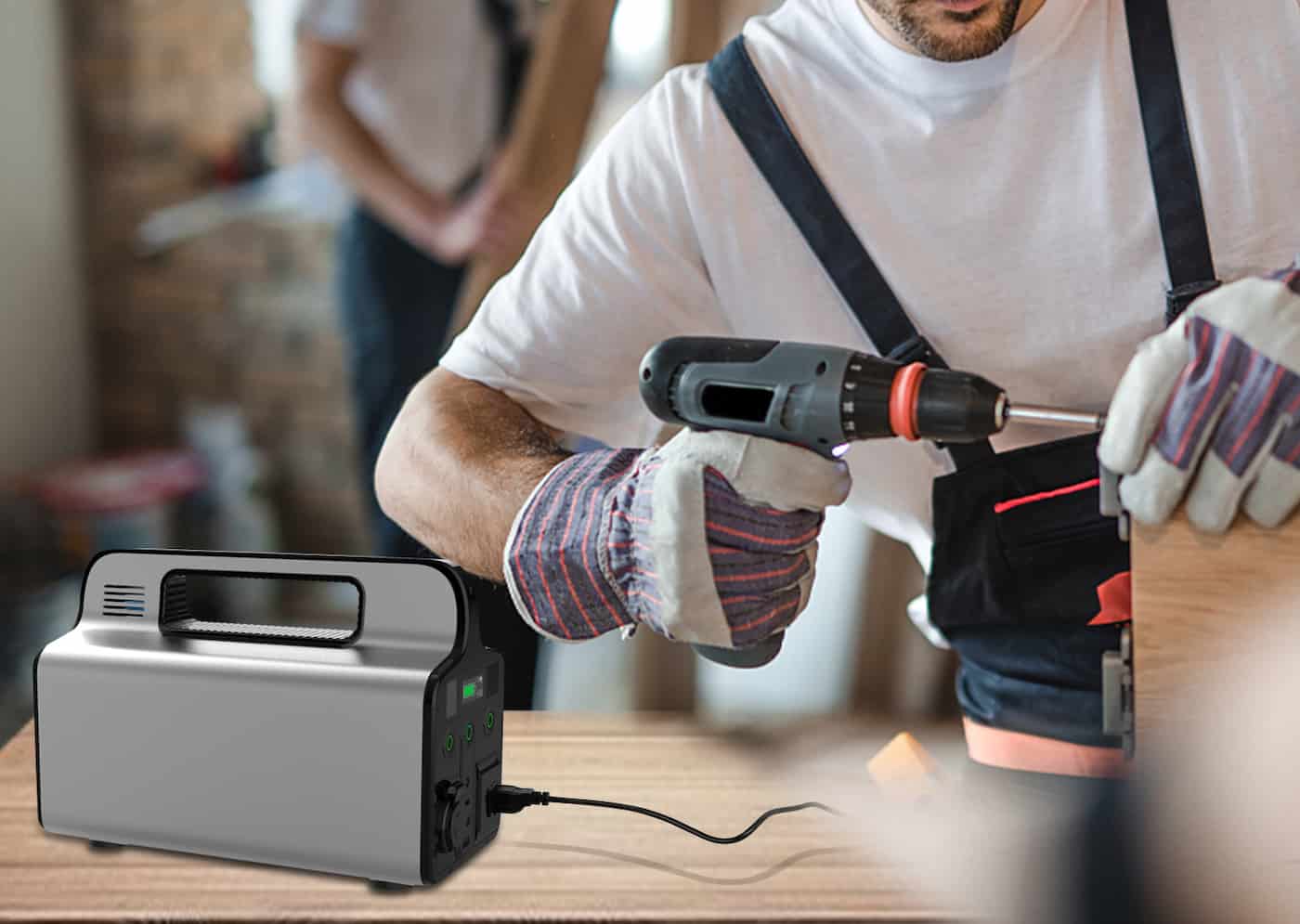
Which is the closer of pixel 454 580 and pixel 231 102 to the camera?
pixel 454 580

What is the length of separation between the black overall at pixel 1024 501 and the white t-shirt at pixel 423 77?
35cm

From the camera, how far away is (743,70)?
0.94 metres

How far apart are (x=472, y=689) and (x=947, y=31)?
55 centimetres

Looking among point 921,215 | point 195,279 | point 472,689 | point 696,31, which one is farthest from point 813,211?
point 195,279

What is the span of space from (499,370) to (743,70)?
292 mm

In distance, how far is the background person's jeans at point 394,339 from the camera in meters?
0.95

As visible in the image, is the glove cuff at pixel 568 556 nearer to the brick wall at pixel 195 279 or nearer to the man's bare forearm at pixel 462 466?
the man's bare forearm at pixel 462 466

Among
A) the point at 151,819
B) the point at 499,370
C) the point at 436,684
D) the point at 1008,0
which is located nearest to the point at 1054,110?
the point at 1008,0

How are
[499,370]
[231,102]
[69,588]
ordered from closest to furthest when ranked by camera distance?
[499,370] < [69,588] < [231,102]

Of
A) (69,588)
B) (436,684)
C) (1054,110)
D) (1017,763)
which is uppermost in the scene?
(1054,110)

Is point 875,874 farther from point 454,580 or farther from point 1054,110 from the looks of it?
point 1054,110

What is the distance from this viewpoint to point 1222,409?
0.65 meters

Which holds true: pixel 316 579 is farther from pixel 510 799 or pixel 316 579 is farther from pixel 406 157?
pixel 406 157

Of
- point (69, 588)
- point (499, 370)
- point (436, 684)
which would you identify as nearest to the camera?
point (436, 684)
